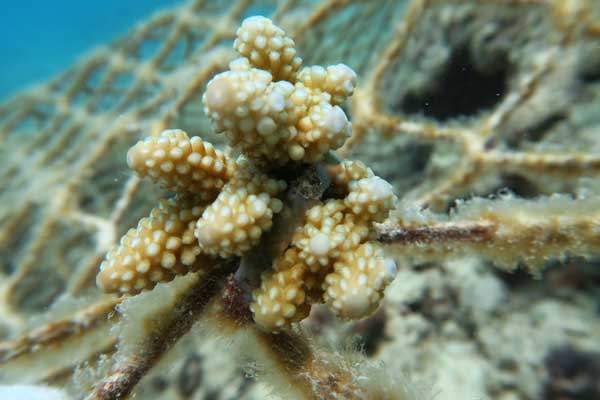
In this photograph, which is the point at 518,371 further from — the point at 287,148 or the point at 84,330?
the point at 84,330

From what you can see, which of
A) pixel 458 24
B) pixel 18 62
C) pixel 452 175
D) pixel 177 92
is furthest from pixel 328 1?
pixel 18 62

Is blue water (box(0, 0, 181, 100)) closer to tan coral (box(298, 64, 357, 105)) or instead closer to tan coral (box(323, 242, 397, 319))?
tan coral (box(298, 64, 357, 105))

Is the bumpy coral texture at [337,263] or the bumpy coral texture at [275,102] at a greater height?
the bumpy coral texture at [275,102]

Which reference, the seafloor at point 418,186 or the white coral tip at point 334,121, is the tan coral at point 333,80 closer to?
the white coral tip at point 334,121

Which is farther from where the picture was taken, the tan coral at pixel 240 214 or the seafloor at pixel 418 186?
Answer: the seafloor at pixel 418 186

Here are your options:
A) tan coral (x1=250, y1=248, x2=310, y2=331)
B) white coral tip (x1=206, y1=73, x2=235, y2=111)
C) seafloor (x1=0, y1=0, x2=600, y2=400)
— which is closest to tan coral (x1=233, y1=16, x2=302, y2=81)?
white coral tip (x1=206, y1=73, x2=235, y2=111)

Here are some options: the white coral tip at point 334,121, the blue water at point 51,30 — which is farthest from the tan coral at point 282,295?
the blue water at point 51,30

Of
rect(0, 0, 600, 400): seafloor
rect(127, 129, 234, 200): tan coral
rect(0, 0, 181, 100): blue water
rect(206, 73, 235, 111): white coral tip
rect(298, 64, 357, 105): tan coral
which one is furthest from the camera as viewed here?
rect(0, 0, 181, 100): blue water

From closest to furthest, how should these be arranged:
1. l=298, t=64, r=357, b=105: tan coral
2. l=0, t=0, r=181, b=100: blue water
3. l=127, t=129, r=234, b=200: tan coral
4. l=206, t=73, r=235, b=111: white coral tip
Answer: l=206, t=73, r=235, b=111: white coral tip
l=127, t=129, r=234, b=200: tan coral
l=298, t=64, r=357, b=105: tan coral
l=0, t=0, r=181, b=100: blue water
